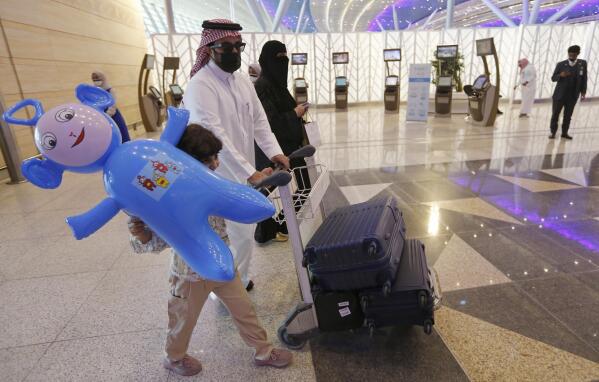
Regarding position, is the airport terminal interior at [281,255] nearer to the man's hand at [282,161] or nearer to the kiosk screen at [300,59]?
the man's hand at [282,161]

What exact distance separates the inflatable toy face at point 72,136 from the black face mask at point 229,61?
2.99ft

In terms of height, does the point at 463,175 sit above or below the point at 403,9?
below

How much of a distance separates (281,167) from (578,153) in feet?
17.7

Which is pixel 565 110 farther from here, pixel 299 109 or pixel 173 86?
pixel 173 86

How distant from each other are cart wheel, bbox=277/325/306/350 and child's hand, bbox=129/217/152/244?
0.86 meters

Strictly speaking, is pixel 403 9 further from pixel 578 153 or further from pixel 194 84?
pixel 194 84

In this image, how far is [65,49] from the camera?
6918 mm

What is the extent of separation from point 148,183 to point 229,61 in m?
1.05

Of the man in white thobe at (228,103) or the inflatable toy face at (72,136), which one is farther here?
the man in white thobe at (228,103)

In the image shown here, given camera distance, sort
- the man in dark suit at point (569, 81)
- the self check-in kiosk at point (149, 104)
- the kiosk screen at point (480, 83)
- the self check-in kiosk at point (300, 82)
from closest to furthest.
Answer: the man in dark suit at point (569, 81) < the kiosk screen at point (480, 83) < the self check-in kiosk at point (149, 104) < the self check-in kiosk at point (300, 82)

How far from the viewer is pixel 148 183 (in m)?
0.94


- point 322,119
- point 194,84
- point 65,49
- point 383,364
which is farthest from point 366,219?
point 322,119

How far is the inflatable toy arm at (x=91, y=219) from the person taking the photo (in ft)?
3.17

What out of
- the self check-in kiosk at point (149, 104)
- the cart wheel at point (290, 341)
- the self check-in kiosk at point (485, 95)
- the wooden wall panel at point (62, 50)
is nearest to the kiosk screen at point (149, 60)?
the self check-in kiosk at point (149, 104)
